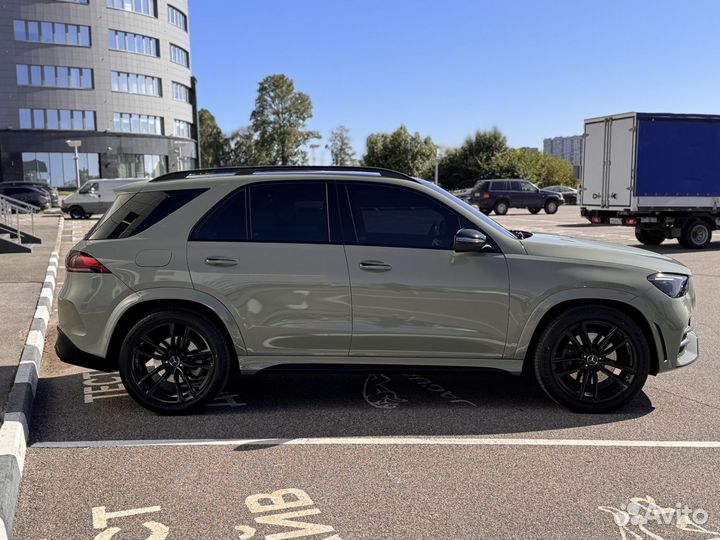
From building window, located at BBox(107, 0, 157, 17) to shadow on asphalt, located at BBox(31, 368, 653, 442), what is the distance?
57.5 m

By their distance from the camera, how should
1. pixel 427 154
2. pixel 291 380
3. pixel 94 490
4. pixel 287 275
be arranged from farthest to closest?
1. pixel 427 154
2. pixel 291 380
3. pixel 287 275
4. pixel 94 490

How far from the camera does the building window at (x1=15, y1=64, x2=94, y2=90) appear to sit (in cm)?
5325

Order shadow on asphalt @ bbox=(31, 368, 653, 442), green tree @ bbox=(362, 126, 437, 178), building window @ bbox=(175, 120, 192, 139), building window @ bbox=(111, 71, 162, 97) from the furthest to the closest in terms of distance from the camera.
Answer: green tree @ bbox=(362, 126, 437, 178) → building window @ bbox=(175, 120, 192, 139) → building window @ bbox=(111, 71, 162, 97) → shadow on asphalt @ bbox=(31, 368, 653, 442)

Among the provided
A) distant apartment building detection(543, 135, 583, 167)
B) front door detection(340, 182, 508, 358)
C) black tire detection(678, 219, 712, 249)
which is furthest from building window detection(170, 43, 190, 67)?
distant apartment building detection(543, 135, 583, 167)

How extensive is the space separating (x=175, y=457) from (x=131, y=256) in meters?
1.48

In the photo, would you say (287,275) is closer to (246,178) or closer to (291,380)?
(246,178)

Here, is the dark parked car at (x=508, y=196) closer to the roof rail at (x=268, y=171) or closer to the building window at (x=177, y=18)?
the roof rail at (x=268, y=171)

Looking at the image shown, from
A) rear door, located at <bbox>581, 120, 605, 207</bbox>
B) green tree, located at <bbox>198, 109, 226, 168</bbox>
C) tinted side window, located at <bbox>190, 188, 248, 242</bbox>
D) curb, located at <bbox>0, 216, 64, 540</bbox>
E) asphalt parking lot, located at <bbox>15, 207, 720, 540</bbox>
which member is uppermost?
green tree, located at <bbox>198, 109, 226, 168</bbox>

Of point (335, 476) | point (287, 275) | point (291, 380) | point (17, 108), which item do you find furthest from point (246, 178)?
point (17, 108)

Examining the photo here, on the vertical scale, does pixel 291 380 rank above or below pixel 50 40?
below

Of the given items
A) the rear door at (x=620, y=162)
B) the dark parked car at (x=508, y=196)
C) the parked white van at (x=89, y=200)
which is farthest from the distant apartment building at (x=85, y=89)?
the rear door at (x=620, y=162)

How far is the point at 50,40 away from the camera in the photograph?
176 feet

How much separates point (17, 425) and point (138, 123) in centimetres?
5872

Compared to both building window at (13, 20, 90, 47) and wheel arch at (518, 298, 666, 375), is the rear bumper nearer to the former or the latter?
wheel arch at (518, 298, 666, 375)
